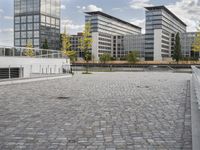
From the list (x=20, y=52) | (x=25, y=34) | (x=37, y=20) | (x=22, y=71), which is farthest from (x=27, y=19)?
(x=22, y=71)

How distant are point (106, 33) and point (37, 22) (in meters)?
59.9

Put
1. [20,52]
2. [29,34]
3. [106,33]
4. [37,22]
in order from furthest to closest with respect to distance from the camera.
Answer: [106,33] < [29,34] < [37,22] < [20,52]

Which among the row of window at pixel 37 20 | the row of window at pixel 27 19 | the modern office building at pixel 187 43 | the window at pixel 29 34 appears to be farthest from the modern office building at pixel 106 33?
the row of window at pixel 27 19

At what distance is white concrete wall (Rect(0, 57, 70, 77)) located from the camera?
25.2 meters

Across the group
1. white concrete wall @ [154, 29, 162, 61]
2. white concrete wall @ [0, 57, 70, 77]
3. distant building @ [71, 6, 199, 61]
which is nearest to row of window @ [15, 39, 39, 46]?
distant building @ [71, 6, 199, 61]

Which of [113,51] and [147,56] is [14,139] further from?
[113,51]

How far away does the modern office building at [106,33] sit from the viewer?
146m

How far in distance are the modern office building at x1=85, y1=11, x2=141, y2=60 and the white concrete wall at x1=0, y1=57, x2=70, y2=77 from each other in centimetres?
10633

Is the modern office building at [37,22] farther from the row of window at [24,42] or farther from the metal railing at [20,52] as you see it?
the metal railing at [20,52]

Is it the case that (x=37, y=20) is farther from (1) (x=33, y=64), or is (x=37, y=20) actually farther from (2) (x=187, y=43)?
(2) (x=187, y=43)

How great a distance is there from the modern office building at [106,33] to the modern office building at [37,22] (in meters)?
39.0

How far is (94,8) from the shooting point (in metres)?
154

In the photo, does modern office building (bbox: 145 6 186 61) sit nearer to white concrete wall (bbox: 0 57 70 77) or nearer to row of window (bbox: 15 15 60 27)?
row of window (bbox: 15 15 60 27)

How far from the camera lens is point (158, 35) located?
134 meters
